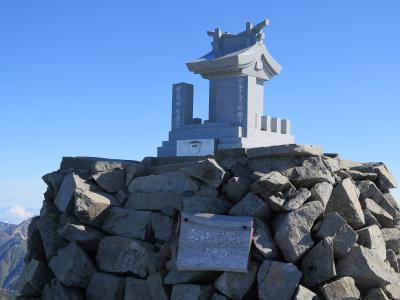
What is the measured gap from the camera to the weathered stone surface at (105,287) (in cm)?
684

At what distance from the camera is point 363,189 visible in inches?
293

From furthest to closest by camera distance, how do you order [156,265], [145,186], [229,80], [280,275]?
[229,80] → [145,186] → [156,265] → [280,275]

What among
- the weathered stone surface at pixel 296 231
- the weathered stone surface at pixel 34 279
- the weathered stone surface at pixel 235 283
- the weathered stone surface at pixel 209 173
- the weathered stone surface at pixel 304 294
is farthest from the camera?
the weathered stone surface at pixel 34 279

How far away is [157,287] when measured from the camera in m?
6.38

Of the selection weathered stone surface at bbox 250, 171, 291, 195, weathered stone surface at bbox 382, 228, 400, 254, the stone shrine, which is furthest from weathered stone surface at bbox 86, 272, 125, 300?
the stone shrine

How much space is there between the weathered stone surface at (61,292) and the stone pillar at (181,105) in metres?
10.2

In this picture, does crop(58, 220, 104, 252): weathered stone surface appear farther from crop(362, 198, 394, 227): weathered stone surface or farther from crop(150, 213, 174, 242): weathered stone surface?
crop(362, 198, 394, 227): weathered stone surface

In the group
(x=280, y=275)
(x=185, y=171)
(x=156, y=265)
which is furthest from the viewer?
(x=185, y=171)

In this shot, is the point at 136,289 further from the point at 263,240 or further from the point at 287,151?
the point at 287,151

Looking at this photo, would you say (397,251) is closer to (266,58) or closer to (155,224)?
(155,224)

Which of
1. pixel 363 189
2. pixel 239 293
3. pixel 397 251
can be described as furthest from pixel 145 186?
pixel 397 251

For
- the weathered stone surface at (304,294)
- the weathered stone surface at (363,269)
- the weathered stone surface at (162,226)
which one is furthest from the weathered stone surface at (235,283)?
the weathered stone surface at (162,226)

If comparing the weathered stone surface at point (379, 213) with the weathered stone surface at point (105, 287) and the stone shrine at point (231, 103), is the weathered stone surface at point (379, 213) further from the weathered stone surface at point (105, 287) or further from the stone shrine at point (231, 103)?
the stone shrine at point (231, 103)

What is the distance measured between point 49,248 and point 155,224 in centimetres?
186
